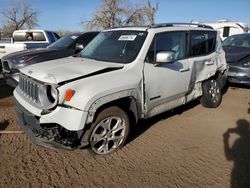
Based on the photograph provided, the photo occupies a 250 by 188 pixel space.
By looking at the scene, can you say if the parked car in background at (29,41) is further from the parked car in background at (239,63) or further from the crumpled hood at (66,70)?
the parked car in background at (239,63)

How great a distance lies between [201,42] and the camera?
5.97 m

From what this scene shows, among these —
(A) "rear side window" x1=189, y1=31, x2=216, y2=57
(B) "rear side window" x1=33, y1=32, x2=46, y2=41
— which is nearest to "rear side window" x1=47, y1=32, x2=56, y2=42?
(B) "rear side window" x1=33, y1=32, x2=46, y2=41

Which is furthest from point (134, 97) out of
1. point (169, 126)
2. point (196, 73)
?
point (196, 73)

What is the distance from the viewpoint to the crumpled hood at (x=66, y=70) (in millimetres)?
3656

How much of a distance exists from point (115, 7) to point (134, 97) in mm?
40674

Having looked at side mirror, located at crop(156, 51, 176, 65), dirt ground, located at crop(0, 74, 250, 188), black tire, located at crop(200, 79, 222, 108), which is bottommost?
dirt ground, located at crop(0, 74, 250, 188)

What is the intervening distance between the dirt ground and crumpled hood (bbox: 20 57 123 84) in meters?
1.14

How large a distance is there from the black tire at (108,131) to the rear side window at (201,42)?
2.26 meters

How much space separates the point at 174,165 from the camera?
393 centimetres

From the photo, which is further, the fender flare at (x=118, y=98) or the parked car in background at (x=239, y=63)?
the parked car in background at (x=239, y=63)

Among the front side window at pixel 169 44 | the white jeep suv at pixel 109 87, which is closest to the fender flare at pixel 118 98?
the white jeep suv at pixel 109 87

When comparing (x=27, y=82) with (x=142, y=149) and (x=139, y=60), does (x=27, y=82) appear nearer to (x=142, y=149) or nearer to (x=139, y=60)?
(x=139, y=60)

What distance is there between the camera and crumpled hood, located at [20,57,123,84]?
366 centimetres

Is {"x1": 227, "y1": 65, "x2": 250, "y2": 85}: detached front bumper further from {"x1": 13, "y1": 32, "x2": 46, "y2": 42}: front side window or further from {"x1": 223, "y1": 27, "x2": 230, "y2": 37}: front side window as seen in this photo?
{"x1": 223, "y1": 27, "x2": 230, "y2": 37}: front side window
